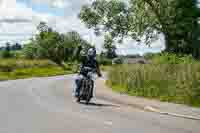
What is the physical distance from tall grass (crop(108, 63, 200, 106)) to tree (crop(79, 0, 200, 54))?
1832 cm

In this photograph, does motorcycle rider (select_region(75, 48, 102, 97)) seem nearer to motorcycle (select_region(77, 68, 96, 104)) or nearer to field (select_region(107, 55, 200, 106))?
motorcycle (select_region(77, 68, 96, 104))

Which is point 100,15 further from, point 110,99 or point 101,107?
point 101,107

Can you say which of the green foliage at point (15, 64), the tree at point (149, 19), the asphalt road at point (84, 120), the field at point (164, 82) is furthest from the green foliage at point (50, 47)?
the asphalt road at point (84, 120)

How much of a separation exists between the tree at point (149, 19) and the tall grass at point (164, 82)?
18319mm

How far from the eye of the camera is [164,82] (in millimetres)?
21109

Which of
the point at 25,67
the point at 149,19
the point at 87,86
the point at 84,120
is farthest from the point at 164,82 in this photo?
the point at 25,67

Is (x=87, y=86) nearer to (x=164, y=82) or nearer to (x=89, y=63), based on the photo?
(x=89, y=63)

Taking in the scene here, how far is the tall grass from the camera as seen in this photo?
1894 cm

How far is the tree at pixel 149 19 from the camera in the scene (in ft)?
144

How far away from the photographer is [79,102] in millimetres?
19172

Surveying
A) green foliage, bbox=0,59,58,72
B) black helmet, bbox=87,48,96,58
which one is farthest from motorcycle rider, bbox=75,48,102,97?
green foliage, bbox=0,59,58,72

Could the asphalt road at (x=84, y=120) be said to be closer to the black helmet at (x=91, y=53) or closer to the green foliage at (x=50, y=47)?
the black helmet at (x=91, y=53)

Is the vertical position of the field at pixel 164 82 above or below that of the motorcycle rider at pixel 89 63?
below

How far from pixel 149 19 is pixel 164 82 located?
23072mm
